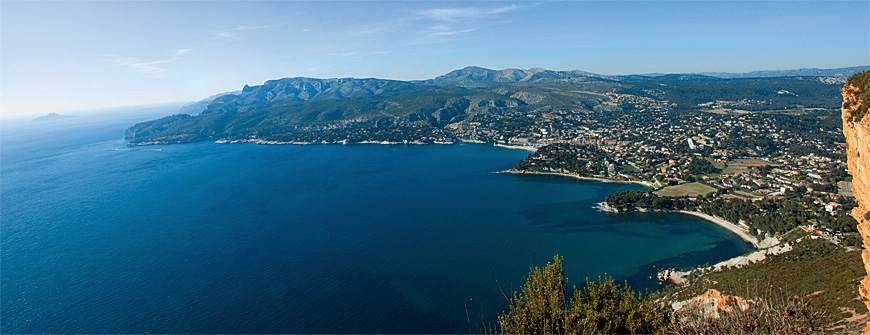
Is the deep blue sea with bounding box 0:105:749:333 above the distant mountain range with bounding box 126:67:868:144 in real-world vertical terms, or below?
below

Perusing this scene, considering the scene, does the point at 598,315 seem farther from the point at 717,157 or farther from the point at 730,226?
the point at 717,157

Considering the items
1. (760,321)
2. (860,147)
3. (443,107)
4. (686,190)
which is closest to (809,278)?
(860,147)

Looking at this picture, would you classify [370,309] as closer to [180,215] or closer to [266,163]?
[180,215]

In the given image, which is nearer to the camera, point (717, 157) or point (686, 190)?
point (686, 190)

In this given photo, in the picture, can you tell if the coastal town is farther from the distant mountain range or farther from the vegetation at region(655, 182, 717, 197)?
the distant mountain range

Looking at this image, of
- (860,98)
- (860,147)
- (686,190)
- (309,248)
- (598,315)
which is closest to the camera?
(860,147)

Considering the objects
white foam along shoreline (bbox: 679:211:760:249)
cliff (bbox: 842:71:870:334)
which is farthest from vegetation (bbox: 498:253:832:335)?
white foam along shoreline (bbox: 679:211:760:249)
